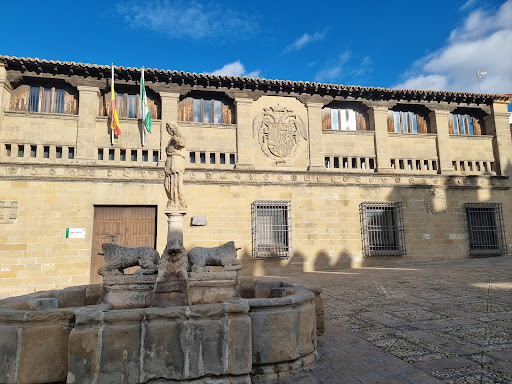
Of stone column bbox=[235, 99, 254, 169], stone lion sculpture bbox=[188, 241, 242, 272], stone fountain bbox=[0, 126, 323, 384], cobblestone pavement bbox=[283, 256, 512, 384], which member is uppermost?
stone column bbox=[235, 99, 254, 169]

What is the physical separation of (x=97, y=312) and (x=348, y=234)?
1214 cm

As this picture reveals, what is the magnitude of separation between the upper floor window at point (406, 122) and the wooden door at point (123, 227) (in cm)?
1191

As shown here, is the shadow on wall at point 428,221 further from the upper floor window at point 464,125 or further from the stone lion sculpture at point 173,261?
the stone lion sculpture at point 173,261

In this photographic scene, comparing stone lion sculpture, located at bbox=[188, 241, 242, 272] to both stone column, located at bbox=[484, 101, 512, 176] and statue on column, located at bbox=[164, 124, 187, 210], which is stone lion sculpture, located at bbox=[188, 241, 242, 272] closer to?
statue on column, located at bbox=[164, 124, 187, 210]

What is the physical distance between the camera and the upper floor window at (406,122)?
15.7 metres

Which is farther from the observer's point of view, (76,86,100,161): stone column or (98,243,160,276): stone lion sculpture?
(76,86,100,161): stone column

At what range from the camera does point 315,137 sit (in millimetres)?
14352

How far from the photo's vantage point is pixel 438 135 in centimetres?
1551

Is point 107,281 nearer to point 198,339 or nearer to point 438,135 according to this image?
point 198,339

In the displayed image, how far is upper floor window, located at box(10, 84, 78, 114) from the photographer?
488 inches

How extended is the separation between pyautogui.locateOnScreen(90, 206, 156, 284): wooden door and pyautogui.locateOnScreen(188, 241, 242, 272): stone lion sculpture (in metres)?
7.74

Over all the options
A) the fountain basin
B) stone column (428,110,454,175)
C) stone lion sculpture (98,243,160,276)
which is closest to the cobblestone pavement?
the fountain basin

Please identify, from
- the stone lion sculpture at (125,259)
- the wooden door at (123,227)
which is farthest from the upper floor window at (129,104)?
the stone lion sculpture at (125,259)

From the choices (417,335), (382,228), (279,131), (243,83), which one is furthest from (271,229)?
(417,335)
